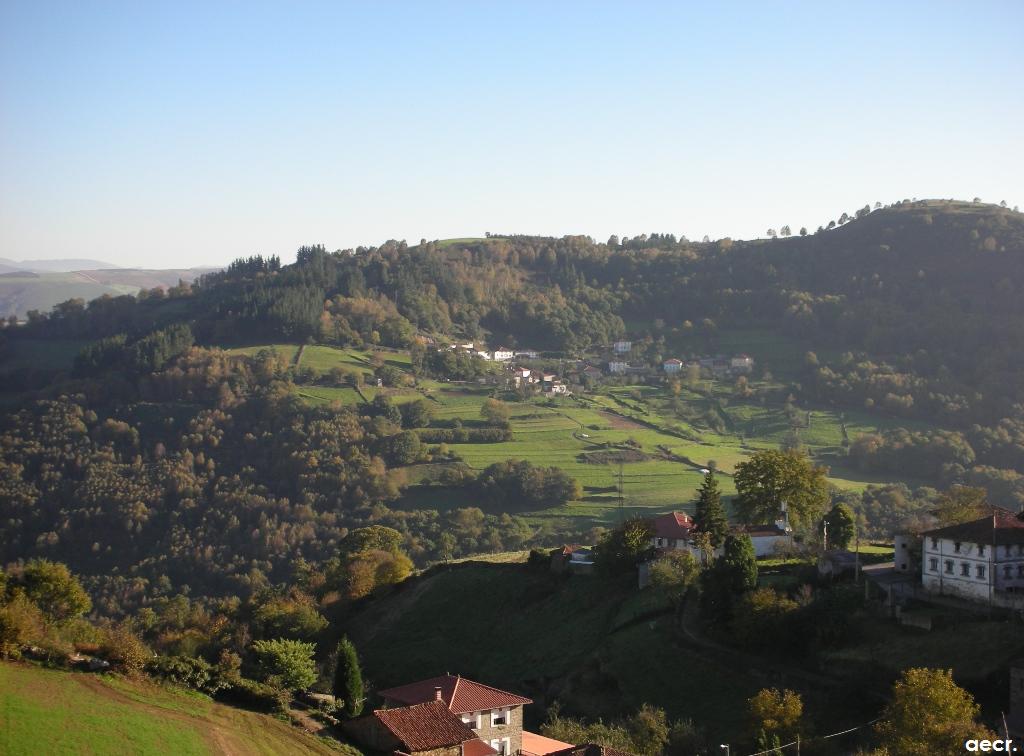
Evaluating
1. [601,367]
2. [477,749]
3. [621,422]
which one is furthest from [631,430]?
[477,749]

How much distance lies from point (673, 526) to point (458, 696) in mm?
18154

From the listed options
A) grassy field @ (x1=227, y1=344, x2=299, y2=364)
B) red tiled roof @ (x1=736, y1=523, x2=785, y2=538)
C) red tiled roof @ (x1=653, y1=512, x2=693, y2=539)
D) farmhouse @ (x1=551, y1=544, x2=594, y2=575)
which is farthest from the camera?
grassy field @ (x1=227, y1=344, x2=299, y2=364)

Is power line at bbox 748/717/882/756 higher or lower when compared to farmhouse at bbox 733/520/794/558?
lower

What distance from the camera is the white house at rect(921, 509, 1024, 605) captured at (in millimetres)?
37531

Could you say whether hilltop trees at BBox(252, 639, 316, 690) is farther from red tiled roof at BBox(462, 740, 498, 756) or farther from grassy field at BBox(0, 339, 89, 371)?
grassy field at BBox(0, 339, 89, 371)

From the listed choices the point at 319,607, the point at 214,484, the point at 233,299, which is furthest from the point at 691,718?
the point at 233,299

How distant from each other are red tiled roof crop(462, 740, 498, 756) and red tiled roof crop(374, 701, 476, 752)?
Answer: 1.02 feet

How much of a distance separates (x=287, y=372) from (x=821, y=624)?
331ft

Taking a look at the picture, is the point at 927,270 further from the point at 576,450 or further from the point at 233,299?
the point at 233,299

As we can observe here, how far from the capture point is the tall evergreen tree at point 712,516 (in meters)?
48.8

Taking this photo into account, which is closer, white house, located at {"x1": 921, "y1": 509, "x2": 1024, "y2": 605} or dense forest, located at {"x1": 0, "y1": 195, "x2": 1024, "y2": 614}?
white house, located at {"x1": 921, "y1": 509, "x2": 1024, "y2": 605}

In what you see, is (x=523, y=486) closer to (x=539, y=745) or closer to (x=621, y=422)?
(x=621, y=422)

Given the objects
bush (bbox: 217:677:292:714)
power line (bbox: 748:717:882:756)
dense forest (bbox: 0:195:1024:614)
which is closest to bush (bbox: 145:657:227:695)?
bush (bbox: 217:677:292:714)

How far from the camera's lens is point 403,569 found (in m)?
60.9
